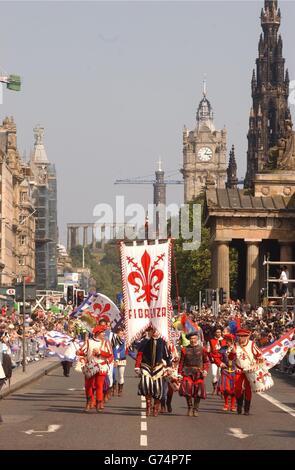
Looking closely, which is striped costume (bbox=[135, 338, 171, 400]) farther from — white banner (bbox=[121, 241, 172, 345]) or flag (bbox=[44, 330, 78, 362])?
flag (bbox=[44, 330, 78, 362])

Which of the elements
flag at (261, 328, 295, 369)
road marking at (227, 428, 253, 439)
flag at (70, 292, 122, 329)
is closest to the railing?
flag at (70, 292, 122, 329)

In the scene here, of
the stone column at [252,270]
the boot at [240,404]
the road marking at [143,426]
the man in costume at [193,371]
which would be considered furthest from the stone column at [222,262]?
the road marking at [143,426]

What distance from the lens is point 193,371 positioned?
28.4 metres

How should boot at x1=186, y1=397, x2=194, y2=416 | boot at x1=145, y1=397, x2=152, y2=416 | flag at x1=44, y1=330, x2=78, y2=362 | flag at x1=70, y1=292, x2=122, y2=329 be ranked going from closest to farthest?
boot at x1=145, y1=397, x2=152, y2=416
boot at x1=186, y1=397, x2=194, y2=416
flag at x1=70, y1=292, x2=122, y2=329
flag at x1=44, y1=330, x2=78, y2=362

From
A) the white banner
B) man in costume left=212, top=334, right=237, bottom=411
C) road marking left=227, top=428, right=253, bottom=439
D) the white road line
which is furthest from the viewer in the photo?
man in costume left=212, top=334, right=237, bottom=411

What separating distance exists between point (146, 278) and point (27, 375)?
54.9ft

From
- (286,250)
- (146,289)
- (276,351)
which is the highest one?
(286,250)

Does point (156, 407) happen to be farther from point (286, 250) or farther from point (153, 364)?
point (286, 250)

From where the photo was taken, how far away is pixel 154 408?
93.5ft

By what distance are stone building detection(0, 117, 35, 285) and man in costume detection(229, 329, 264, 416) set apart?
97.2 m

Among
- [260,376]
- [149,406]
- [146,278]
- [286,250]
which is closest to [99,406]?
[149,406]

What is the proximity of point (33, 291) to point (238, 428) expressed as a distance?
21131mm

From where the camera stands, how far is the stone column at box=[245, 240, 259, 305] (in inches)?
4486

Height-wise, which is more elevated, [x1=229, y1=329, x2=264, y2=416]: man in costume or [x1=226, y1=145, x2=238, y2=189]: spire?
[x1=226, y1=145, x2=238, y2=189]: spire
